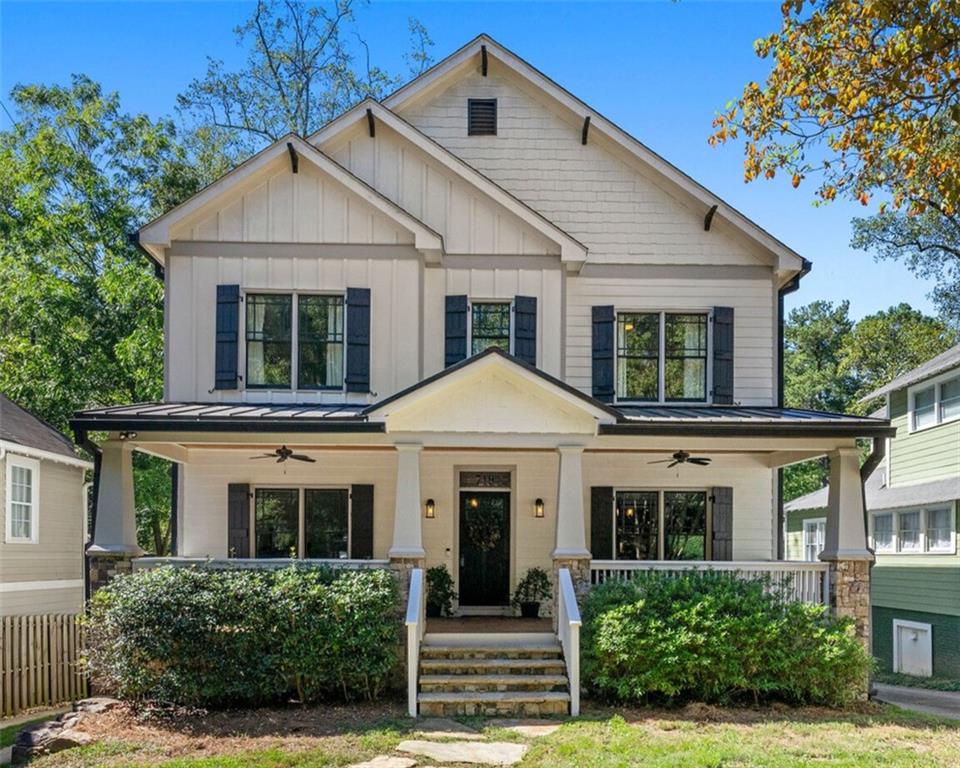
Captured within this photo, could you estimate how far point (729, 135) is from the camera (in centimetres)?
877

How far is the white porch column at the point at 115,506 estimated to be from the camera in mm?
11586

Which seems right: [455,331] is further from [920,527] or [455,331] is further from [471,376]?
[920,527]

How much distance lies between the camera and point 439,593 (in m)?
13.9

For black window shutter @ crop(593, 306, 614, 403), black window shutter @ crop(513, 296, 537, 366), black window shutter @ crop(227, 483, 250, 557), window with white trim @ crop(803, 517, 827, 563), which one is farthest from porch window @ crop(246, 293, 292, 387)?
window with white trim @ crop(803, 517, 827, 563)

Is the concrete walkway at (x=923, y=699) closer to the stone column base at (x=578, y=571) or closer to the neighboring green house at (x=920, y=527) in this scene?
the neighboring green house at (x=920, y=527)

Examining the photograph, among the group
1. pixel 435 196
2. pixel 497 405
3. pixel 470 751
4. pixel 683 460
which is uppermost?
pixel 435 196

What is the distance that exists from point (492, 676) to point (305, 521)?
15.5ft

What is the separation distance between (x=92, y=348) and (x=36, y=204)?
411cm

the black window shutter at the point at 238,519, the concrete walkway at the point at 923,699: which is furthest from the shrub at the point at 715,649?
the black window shutter at the point at 238,519

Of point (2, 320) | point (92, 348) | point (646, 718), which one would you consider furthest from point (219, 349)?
point (2, 320)

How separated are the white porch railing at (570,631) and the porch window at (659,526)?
10.7 feet

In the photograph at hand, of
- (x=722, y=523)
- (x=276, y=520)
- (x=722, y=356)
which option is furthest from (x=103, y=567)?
(x=722, y=356)

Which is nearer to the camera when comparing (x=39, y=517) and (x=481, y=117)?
(x=481, y=117)

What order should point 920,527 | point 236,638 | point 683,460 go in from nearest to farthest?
point 236,638 → point 683,460 → point 920,527
